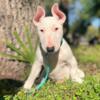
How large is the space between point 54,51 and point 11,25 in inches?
67.3

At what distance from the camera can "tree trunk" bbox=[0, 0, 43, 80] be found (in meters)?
7.81

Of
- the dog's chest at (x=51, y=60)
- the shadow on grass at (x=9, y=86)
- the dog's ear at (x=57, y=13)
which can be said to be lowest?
the shadow on grass at (x=9, y=86)

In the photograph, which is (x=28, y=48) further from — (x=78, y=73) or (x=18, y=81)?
(x=78, y=73)

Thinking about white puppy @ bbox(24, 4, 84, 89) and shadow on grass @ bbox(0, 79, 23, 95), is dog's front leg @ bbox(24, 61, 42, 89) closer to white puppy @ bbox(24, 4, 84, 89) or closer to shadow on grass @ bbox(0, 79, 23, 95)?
white puppy @ bbox(24, 4, 84, 89)

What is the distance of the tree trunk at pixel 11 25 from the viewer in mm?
7812

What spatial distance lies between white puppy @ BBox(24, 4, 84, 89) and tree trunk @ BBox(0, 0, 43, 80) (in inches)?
37.9

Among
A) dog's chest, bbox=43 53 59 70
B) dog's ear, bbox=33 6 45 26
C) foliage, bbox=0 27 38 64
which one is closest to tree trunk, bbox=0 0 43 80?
foliage, bbox=0 27 38 64

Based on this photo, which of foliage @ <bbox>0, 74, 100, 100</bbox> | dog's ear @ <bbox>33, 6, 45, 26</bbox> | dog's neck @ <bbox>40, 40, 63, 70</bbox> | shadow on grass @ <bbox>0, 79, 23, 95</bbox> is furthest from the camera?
shadow on grass @ <bbox>0, 79, 23, 95</bbox>

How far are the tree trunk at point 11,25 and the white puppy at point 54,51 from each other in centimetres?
96

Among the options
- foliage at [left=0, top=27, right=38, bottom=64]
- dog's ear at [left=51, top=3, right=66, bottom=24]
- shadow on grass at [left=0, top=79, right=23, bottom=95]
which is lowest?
shadow on grass at [left=0, top=79, right=23, bottom=95]

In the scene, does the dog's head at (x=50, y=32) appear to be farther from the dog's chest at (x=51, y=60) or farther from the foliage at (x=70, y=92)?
the foliage at (x=70, y=92)

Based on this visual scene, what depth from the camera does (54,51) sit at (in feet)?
21.1

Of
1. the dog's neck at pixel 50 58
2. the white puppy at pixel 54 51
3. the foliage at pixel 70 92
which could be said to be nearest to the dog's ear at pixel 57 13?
the white puppy at pixel 54 51

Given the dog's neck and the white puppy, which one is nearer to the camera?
the white puppy
